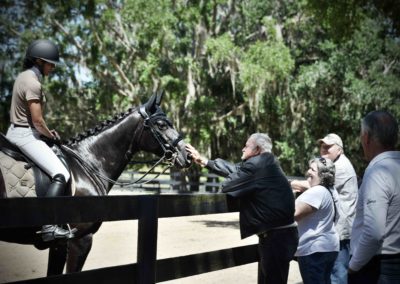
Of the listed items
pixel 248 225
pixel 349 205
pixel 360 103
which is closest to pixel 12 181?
pixel 248 225

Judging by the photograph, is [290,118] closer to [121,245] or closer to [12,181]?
[121,245]

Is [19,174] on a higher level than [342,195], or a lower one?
higher

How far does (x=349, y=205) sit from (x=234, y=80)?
53.4ft

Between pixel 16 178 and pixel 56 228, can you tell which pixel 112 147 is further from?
pixel 56 228

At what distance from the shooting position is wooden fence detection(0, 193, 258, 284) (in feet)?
8.81

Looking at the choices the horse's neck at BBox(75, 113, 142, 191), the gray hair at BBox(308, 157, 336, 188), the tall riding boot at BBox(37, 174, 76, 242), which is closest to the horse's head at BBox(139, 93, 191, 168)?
the horse's neck at BBox(75, 113, 142, 191)

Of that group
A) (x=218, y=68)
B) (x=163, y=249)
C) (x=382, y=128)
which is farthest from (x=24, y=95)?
(x=218, y=68)

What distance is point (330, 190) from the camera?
482cm

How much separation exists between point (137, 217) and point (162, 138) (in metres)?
2.39

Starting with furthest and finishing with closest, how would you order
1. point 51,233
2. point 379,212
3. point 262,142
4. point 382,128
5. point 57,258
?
point 57,258
point 262,142
point 51,233
point 382,128
point 379,212

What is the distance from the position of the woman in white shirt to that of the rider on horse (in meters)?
2.06

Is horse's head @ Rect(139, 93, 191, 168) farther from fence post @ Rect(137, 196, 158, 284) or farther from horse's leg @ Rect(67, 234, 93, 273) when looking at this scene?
fence post @ Rect(137, 196, 158, 284)

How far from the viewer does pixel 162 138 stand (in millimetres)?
5637

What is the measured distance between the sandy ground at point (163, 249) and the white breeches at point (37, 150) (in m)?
2.76
